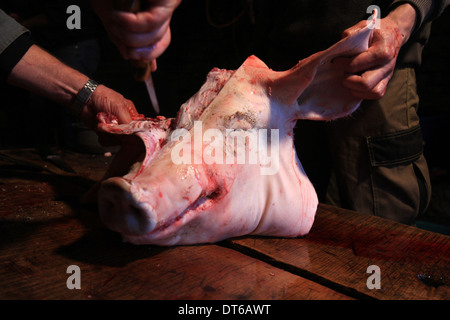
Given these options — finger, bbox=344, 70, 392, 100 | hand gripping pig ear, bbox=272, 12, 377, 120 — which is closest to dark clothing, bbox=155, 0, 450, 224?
finger, bbox=344, 70, 392, 100

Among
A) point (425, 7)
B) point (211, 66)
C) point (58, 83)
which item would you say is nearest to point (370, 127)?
point (425, 7)

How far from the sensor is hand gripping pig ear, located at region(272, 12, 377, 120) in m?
1.13

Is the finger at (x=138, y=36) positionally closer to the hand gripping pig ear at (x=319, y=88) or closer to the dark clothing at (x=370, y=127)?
the hand gripping pig ear at (x=319, y=88)

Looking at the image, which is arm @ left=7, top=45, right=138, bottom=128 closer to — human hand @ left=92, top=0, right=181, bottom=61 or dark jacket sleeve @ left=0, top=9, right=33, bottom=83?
dark jacket sleeve @ left=0, top=9, right=33, bottom=83

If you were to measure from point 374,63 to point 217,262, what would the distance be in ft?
2.90

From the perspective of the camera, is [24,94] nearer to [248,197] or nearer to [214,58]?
[214,58]

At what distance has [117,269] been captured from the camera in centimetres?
95

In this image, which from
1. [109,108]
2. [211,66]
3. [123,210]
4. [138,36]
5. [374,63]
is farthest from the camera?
[211,66]

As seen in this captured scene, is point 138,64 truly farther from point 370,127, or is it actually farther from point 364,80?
point 370,127

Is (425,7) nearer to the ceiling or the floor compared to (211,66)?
nearer to the floor

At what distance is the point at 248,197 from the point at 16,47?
131 cm

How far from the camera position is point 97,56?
3453 millimetres

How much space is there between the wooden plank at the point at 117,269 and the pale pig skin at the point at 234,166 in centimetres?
7
